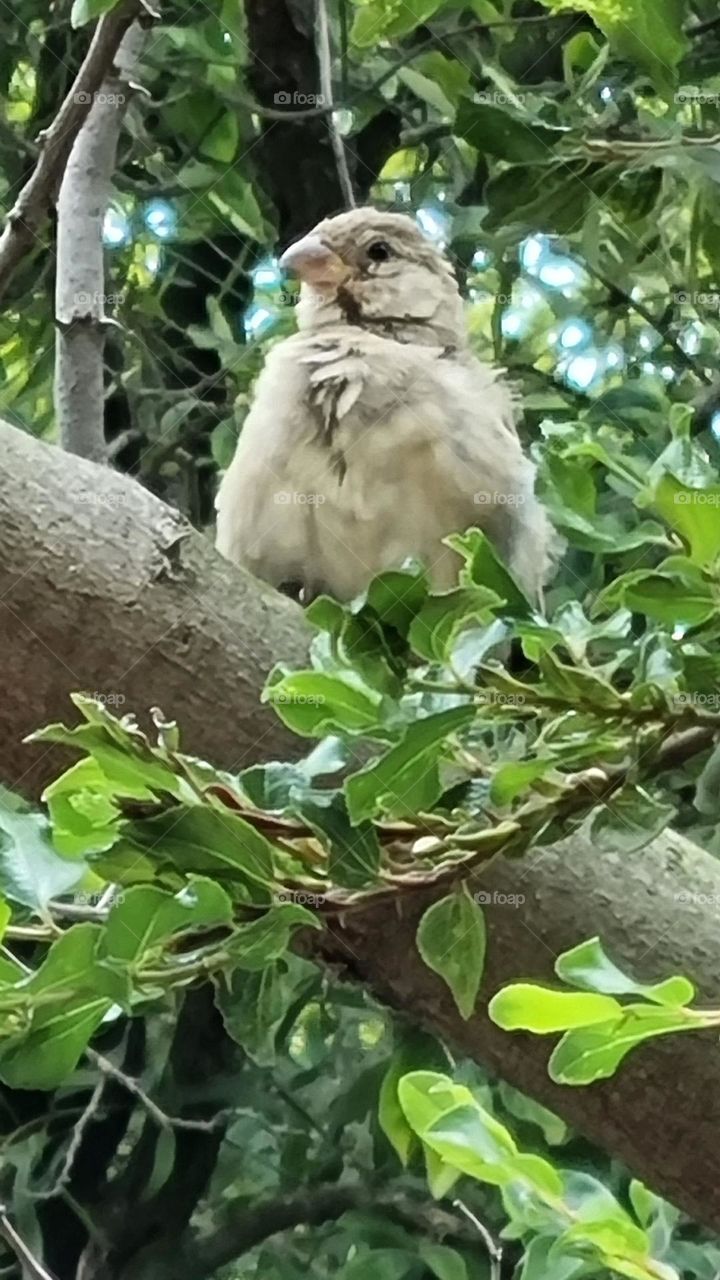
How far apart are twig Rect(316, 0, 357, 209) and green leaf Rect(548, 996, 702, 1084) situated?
2.46 ft

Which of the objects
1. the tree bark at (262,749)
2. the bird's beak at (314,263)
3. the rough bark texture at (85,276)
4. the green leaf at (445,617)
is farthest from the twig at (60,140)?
the green leaf at (445,617)

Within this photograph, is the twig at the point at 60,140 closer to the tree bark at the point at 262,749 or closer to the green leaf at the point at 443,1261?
the tree bark at the point at 262,749

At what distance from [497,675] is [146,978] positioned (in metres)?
0.12

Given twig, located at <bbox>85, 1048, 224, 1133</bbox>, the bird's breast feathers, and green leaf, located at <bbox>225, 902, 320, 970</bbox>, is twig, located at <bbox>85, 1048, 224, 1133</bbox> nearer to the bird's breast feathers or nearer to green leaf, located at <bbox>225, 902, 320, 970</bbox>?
the bird's breast feathers

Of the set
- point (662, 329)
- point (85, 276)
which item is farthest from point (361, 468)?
point (662, 329)

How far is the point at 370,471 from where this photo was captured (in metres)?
0.88

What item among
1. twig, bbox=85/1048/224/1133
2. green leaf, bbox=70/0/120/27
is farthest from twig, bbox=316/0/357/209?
twig, bbox=85/1048/224/1133

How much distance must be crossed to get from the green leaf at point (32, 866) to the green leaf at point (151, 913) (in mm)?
42

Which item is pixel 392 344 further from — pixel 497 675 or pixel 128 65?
pixel 497 675

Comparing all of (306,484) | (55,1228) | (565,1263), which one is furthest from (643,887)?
(55,1228)

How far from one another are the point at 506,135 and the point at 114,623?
0.81ft

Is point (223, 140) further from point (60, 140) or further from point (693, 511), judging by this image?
point (693, 511)

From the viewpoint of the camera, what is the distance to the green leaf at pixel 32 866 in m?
0.44

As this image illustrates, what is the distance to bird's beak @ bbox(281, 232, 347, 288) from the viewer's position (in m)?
1.02
